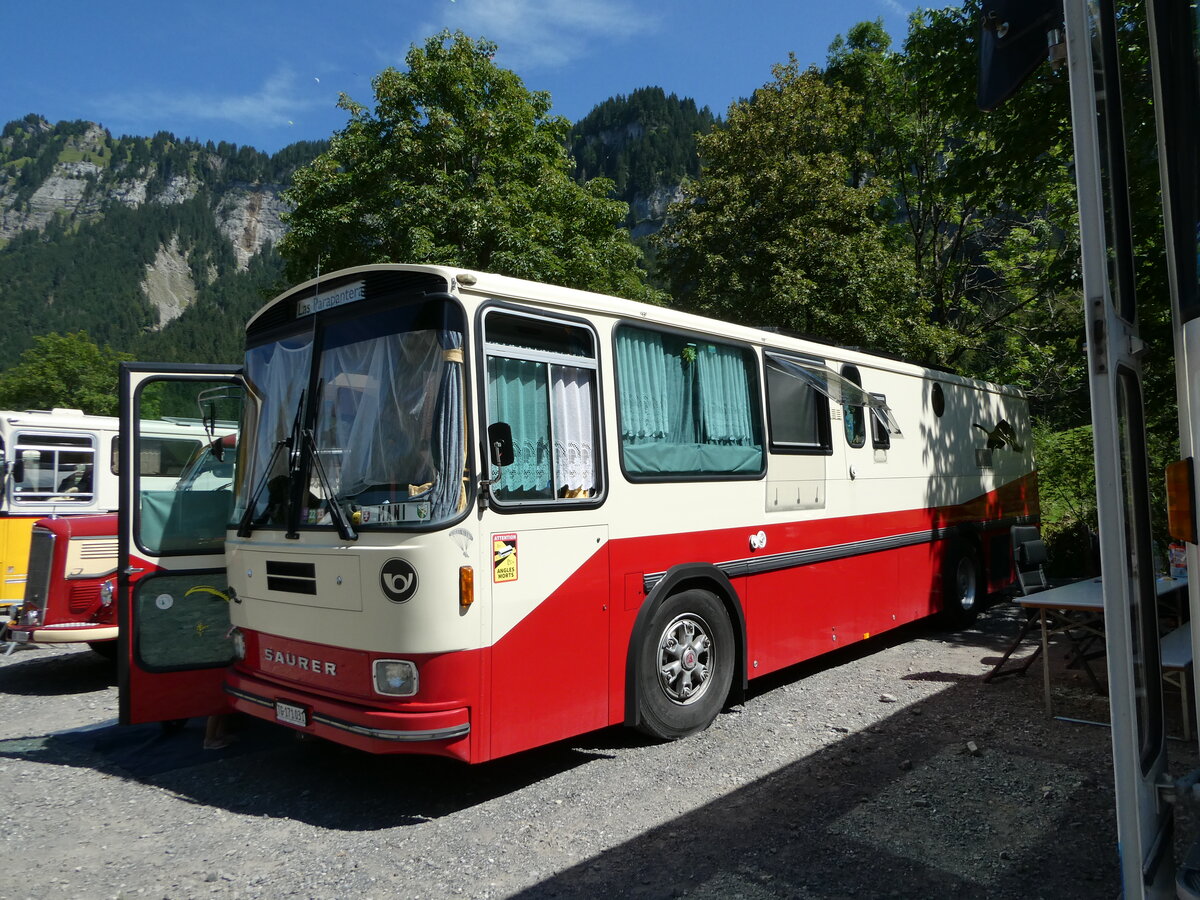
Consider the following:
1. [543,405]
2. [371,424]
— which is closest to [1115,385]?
[543,405]

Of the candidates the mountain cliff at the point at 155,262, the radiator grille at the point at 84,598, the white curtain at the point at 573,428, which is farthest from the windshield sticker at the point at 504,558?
the mountain cliff at the point at 155,262

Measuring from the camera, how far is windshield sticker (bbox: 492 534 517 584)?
4.34m

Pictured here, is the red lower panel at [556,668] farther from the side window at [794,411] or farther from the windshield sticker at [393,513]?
the side window at [794,411]

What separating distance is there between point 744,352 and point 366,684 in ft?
11.8

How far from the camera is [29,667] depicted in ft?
29.6

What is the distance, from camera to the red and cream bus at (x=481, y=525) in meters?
4.25

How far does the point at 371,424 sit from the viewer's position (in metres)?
4.53

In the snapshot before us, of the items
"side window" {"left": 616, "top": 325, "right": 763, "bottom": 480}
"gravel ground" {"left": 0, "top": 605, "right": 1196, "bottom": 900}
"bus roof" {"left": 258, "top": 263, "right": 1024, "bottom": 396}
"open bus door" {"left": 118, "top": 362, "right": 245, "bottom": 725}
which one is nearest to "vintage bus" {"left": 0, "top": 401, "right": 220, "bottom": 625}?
"gravel ground" {"left": 0, "top": 605, "right": 1196, "bottom": 900}

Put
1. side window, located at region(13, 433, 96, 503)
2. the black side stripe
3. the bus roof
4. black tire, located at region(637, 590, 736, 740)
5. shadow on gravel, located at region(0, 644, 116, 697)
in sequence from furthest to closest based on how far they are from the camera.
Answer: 1. side window, located at region(13, 433, 96, 503)
2. shadow on gravel, located at region(0, 644, 116, 697)
3. the black side stripe
4. black tire, located at region(637, 590, 736, 740)
5. the bus roof

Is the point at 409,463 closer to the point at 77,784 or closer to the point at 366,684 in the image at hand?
the point at 366,684

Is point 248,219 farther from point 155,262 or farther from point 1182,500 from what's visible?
point 1182,500

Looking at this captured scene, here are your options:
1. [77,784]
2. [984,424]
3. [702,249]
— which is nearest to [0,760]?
[77,784]

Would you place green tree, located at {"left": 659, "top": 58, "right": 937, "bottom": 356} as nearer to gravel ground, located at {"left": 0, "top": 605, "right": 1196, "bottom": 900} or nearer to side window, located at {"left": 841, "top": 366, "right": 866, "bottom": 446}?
side window, located at {"left": 841, "top": 366, "right": 866, "bottom": 446}

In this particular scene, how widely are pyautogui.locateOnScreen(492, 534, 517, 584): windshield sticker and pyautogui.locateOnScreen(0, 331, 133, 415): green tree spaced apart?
150 ft
